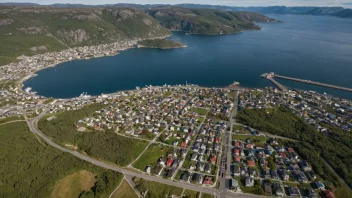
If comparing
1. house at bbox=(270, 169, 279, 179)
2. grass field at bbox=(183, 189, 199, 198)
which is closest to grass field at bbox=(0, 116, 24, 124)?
grass field at bbox=(183, 189, 199, 198)

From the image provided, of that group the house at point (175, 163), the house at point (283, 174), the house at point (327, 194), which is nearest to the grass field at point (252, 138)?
the house at point (283, 174)

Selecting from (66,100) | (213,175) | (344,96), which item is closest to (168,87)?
(66,100)

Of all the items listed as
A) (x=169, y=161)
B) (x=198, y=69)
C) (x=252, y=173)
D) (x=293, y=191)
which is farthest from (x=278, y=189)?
(x=198, y=69)

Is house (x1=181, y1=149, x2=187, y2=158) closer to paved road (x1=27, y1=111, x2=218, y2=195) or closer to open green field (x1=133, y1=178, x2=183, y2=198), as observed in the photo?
paved road (x1=27, y1=111, x2=218, y2=195)

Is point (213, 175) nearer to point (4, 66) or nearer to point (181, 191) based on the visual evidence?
point (181, 191)

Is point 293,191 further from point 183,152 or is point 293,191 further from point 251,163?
point 183,152

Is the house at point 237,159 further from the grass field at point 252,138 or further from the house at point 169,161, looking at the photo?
the house at point 169,161
